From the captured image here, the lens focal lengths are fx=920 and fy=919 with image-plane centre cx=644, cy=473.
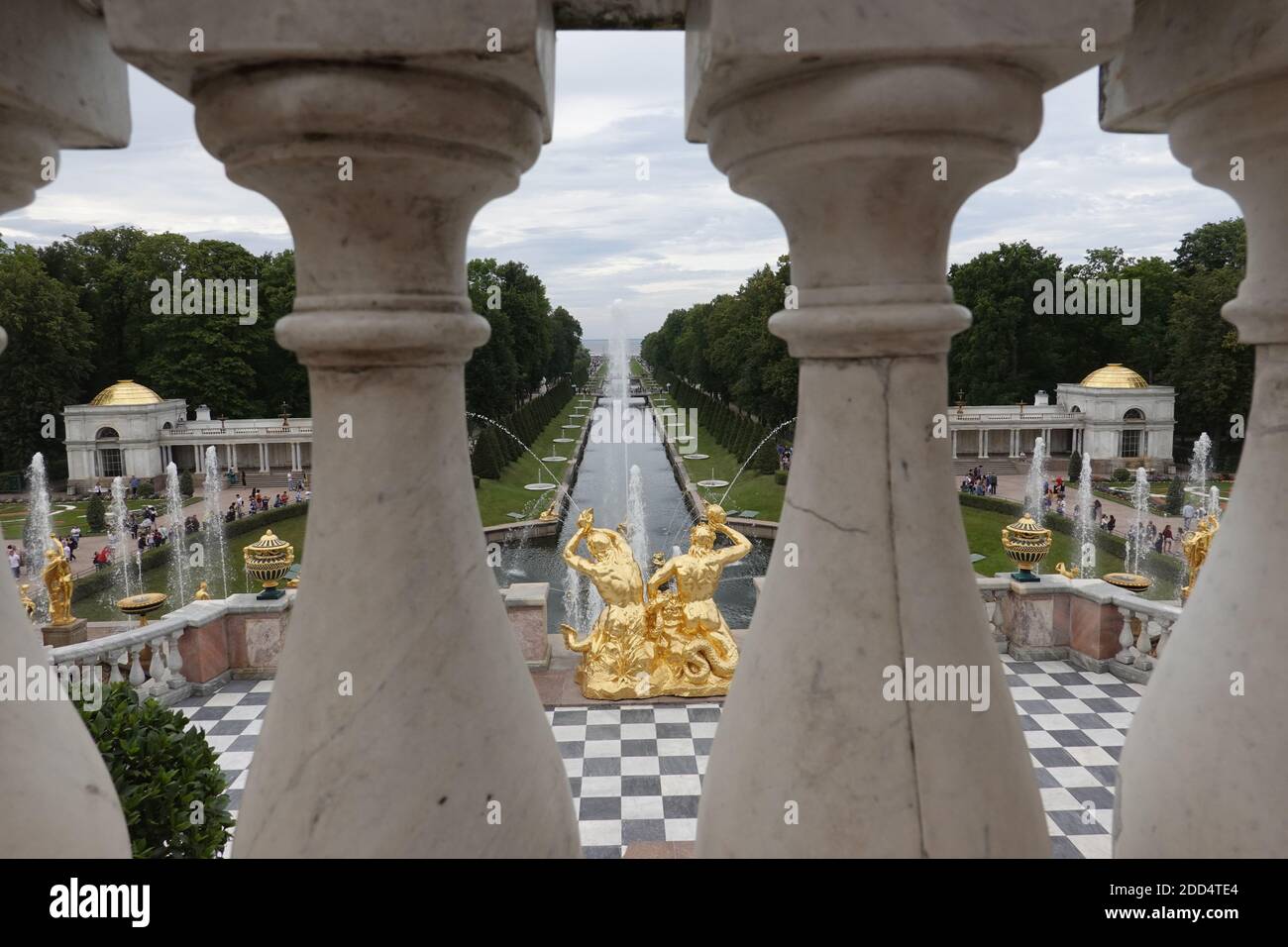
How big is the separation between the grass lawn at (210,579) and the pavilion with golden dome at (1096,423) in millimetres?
31071

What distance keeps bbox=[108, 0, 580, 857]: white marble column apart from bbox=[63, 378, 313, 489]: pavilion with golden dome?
45505 mm

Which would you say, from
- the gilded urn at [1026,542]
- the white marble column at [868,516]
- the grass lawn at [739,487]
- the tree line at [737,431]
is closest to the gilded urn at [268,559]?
the gilded urn at [1026,542]

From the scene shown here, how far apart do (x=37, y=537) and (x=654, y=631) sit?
27100mm

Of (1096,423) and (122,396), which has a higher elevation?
(122,396)

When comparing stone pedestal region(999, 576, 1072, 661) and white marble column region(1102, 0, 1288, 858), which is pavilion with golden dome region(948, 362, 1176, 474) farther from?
white marble column region(1102, 0, 1288, 858)

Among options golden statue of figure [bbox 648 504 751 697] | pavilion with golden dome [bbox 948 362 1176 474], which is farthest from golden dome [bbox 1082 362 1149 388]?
golden statue of figure [bbox 648 504 751 697]

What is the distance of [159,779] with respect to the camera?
15.9 ft

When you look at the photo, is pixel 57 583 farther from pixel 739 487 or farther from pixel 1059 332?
pixel 1059 332

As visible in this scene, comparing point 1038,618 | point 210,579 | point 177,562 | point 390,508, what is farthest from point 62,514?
point 390,508

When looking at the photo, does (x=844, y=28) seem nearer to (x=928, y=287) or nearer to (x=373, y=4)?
(x=928, y=287)

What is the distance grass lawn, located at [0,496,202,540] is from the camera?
34875 mm
